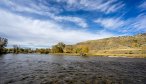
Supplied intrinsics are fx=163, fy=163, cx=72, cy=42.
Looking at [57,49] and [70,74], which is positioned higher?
[57,49]

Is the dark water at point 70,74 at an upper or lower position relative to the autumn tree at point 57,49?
lower

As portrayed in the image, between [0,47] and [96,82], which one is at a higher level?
[0,47]

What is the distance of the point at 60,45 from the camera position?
654 feet

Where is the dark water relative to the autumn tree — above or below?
below

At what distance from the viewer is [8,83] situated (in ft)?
70.1

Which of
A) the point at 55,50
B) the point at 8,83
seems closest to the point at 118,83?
the point at 8,83

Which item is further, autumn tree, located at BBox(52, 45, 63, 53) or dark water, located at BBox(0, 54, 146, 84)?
autumn tree, located at BBox(52, 45, 63, 53)

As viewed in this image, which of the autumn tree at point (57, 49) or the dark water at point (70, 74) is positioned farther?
the autumn tree at point (57, 49)

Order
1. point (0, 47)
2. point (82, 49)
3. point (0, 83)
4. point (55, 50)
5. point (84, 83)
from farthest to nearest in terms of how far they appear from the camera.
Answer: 1. point (55, 50)
2. point (82, 49)
3. point (0, 47)
4. point (84, 83)
5. point (0, 83)

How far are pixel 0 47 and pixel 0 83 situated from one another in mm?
131391

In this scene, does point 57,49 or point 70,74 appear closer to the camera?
point 70,74

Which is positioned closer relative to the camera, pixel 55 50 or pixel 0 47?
pixel 0 47

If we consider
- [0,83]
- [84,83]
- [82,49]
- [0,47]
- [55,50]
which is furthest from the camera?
[55,50]

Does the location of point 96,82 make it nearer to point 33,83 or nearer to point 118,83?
point 118,83
